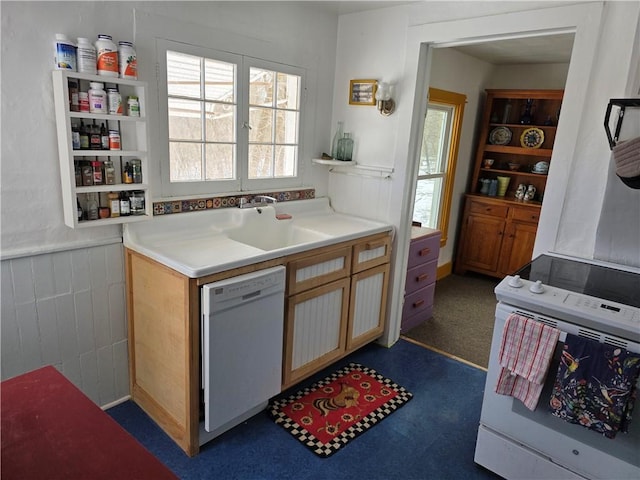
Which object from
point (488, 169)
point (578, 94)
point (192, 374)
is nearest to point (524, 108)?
point (488, 169)

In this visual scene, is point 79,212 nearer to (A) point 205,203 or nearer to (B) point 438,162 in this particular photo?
(A) point 205,203

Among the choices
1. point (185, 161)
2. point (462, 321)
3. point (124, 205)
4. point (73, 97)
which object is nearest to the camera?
point (73, 97)

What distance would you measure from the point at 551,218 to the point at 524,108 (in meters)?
2.67

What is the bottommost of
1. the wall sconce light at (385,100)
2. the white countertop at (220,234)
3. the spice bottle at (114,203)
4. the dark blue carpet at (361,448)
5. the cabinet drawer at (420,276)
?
the dark blue carpet at (361,448)

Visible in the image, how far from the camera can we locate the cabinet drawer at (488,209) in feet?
14.0

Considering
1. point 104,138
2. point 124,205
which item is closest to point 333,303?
point 124,205

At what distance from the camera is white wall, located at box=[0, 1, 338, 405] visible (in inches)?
66.8

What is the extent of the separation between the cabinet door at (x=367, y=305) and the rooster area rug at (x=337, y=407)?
24 centimetres

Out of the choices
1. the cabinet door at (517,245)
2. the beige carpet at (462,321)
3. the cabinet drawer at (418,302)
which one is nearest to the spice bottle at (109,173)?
the cabinet drawer at (418,302)

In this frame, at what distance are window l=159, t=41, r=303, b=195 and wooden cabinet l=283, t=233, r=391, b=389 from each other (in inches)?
28.1

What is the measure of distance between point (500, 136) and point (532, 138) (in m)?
0.30

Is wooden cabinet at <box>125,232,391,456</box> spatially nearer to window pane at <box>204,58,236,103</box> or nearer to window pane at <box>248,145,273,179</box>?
window pane at <box>248,145,273,179</box>

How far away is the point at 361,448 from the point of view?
2.07 metres

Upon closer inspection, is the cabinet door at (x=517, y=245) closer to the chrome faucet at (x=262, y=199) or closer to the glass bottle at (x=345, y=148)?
the glass bottle at (x=345, y=148)
